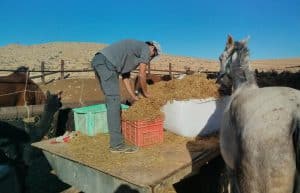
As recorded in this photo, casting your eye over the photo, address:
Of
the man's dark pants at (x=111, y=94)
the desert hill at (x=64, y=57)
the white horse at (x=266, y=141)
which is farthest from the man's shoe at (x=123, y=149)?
the desert hill at (x=64, y=57)

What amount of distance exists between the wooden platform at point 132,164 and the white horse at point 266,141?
68 centimetres

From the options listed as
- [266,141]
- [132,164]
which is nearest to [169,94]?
[132,164]

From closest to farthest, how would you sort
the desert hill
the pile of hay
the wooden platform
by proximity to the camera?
the wooden platform → the pile of hay → the desert hill

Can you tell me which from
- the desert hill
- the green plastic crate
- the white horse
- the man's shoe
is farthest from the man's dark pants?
the desert hill

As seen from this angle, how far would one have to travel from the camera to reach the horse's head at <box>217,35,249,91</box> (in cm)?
388

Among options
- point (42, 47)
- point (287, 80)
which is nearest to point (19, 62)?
point (42, 47)

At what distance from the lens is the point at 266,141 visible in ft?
8.45

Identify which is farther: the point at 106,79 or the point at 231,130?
the point at 106,79

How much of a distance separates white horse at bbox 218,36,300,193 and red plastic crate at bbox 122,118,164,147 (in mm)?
1398

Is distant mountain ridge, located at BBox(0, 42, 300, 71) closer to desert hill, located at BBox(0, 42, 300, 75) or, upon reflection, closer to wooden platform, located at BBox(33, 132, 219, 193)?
desert hill, located at BBox(0, 42, 300, 75)

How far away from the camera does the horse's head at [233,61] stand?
388 cm

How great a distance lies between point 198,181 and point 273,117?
2.59 metres

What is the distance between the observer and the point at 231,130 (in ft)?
10.6

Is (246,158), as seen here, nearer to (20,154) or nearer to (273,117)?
(273,117)
